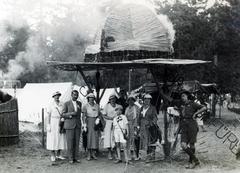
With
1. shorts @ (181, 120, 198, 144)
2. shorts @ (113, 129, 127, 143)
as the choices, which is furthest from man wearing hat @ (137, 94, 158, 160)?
shorts @ (181, 120, 198, 144)

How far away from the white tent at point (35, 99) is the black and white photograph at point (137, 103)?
7 centimetres

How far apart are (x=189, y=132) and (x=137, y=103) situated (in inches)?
266

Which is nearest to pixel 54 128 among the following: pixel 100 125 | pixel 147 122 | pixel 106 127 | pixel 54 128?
pixel 54 128

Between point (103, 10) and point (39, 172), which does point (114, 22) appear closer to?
point (103, 10)

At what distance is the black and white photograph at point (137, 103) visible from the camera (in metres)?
11.2

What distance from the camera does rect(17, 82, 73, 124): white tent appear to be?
24312 millimetres

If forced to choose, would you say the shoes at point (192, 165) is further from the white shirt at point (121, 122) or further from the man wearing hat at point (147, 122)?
the white shirt at point (121, 122)

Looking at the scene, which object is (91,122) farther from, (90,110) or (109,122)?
(109,122)

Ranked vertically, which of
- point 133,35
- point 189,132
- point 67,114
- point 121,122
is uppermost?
point 133,35

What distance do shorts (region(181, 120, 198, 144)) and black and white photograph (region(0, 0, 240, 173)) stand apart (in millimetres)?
25

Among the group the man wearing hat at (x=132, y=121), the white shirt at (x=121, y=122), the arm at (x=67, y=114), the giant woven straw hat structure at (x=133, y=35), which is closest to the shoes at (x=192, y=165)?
the man wearing hat at (x=132, y=121)

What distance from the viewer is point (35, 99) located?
25406 mm

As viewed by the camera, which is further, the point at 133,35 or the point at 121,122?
the point at 133,35

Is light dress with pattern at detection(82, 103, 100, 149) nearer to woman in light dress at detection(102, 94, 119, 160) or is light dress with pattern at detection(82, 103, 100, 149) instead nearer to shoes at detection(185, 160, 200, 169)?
woman in light dress at detection(102, 94, 119, 160)
